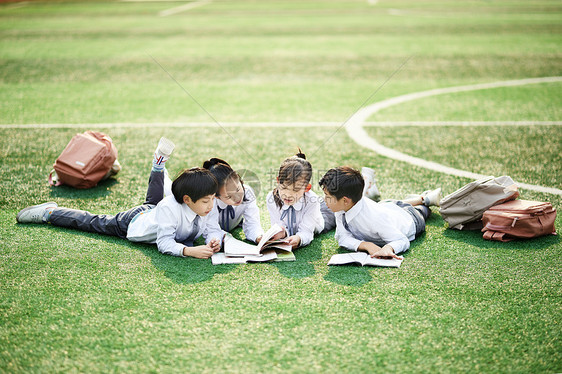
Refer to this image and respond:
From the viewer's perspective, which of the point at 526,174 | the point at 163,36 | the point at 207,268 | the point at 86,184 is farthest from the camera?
the point at 163,36

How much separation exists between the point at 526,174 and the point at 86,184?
4.65m

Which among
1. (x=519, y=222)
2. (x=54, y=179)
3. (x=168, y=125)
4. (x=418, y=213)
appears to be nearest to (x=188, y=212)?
(x=418, y=213)

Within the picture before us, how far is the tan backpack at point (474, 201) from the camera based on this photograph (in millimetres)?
4566

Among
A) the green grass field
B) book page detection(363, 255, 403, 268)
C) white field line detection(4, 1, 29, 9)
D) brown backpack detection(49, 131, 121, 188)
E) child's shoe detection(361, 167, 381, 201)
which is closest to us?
the green grass field

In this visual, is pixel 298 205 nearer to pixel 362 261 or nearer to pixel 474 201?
pixel 362 261

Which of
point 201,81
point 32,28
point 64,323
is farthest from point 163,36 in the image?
point 64,323

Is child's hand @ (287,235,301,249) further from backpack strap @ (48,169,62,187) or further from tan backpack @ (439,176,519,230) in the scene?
backpack strap @ (48,169,62,187)

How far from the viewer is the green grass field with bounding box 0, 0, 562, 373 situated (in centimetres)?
305

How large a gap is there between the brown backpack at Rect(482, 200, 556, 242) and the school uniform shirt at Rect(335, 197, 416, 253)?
0.66m

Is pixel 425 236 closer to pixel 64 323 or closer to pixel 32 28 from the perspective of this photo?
pixel 64 323

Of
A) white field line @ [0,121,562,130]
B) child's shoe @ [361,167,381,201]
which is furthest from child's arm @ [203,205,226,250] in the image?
white field line @ [0,121,562,130]

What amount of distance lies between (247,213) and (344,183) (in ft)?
2.93

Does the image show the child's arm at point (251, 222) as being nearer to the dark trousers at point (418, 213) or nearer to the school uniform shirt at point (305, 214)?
the school uniform shirt at point (305, 214)

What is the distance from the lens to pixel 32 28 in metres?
17.0
